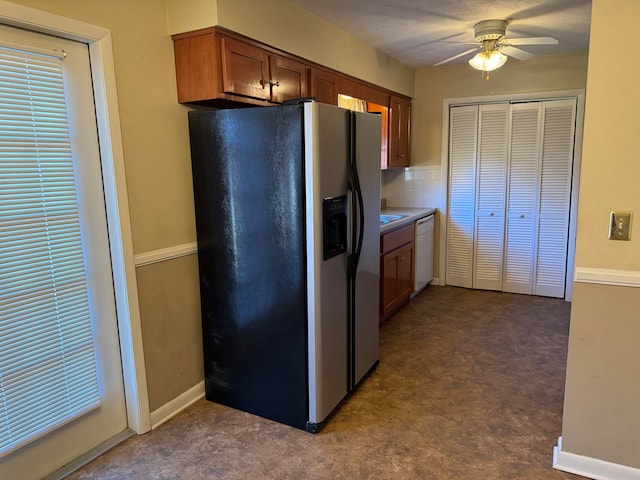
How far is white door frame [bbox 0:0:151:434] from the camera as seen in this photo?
188 centimetres

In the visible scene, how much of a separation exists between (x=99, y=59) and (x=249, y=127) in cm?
73

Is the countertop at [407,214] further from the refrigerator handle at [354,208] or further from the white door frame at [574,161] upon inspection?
the refrigerator handle at [354,208]

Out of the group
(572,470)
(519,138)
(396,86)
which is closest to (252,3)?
(396,86)

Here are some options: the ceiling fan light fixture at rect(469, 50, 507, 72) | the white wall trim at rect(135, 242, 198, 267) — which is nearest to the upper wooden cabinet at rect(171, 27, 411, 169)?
the white wall trim at rect(135, 242, 198, 267)

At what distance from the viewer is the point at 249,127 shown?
2.22m

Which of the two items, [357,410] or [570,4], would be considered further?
[570,4]

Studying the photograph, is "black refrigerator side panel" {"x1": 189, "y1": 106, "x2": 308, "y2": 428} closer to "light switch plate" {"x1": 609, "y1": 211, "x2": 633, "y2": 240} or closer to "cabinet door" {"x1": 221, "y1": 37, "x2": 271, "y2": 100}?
"cabinet door" {"x1": 221, "y1": 37, "x2": 271, "y2": 100}

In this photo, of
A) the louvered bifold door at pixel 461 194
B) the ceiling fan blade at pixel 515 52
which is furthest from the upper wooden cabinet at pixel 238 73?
the louvered bifold door at pixel 461 194

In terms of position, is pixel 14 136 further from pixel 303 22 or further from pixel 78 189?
pixel 303 22

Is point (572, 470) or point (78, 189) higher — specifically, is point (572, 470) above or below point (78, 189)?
below

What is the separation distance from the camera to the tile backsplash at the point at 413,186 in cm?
484

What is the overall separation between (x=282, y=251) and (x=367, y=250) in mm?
678

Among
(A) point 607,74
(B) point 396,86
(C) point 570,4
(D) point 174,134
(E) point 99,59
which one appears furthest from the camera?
(B) point 396,86

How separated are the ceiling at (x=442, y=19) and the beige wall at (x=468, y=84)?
25 cm
